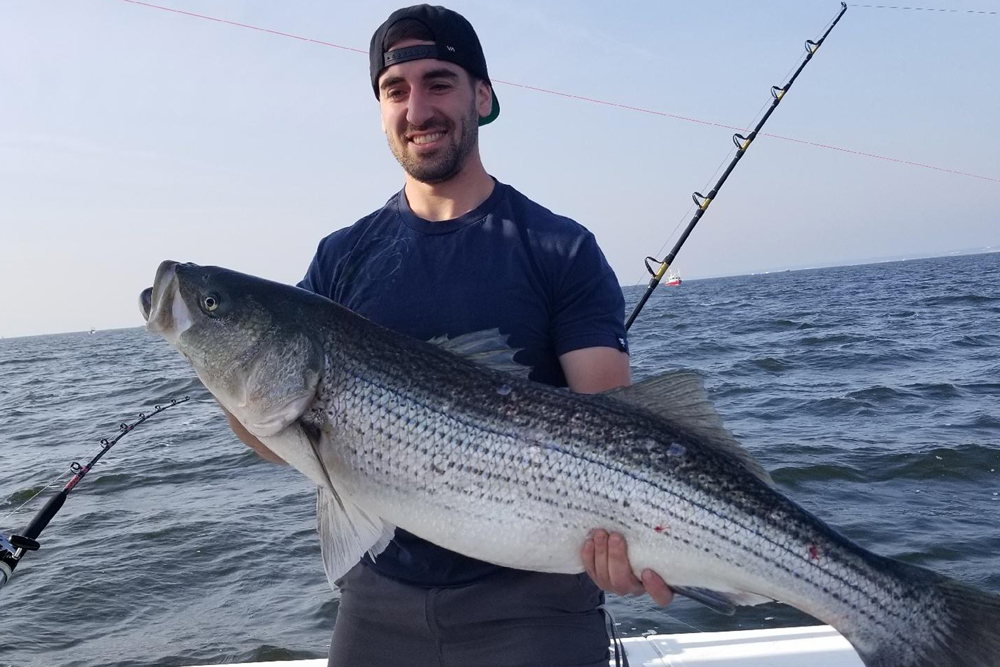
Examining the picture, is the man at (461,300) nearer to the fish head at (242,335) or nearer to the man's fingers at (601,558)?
the man's fingers at (601,558)

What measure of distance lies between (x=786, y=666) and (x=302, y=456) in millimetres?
2922

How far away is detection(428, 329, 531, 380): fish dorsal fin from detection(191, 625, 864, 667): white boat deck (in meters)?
2.19

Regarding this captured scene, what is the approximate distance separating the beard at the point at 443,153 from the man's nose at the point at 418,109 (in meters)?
0.02

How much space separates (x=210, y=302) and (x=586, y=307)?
1565 mm

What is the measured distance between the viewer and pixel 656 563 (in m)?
2.90

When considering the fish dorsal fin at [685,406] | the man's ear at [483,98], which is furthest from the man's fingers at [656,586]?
the man's ear at [483,98]

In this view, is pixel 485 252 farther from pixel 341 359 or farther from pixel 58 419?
pixel 58 419

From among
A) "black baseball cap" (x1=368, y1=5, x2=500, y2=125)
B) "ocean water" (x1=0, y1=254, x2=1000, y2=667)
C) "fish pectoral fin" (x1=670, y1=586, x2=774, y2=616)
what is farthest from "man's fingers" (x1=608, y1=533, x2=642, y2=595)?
"ocean water" (x1=0, y1=254, x2=1000, y2=667)

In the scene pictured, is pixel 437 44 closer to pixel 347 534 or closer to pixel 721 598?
pixel 347 534

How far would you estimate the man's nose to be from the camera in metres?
3.38

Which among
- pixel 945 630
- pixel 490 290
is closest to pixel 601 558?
pixel 490 290

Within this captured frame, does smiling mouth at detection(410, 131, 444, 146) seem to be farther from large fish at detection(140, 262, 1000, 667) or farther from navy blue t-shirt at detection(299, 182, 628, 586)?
large fish at detection(140, 262, 1000, 667)

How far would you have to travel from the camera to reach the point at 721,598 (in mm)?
2936

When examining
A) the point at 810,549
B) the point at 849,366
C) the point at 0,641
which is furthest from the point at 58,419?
the point at 810,549
